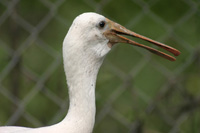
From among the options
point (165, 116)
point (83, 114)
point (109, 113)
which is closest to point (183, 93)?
point (165, 116)

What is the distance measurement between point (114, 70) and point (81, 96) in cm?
89

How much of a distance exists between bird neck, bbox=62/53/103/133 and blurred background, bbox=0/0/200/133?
70 centimetres

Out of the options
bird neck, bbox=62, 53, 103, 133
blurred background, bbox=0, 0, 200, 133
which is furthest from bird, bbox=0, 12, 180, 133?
blurred background, bbox=0, 0, 200, 133

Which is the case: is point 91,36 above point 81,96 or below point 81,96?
above

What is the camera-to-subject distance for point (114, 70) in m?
2.07

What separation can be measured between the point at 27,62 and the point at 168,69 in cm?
61

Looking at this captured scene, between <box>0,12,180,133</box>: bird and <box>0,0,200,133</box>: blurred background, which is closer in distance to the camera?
<box>0,12,180,133</box>: bird

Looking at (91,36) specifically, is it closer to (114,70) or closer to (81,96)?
(81,96)

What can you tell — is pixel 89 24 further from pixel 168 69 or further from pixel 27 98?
pixel 168 69

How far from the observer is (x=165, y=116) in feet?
6.42

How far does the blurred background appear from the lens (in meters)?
1.94

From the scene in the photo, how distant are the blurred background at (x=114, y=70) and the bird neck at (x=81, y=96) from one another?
0.70 meters

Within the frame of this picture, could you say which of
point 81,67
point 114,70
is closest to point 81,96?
point 81,67

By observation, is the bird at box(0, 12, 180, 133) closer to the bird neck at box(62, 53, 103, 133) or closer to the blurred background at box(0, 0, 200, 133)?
the bird neck at box(62, 53, 103, 133)
